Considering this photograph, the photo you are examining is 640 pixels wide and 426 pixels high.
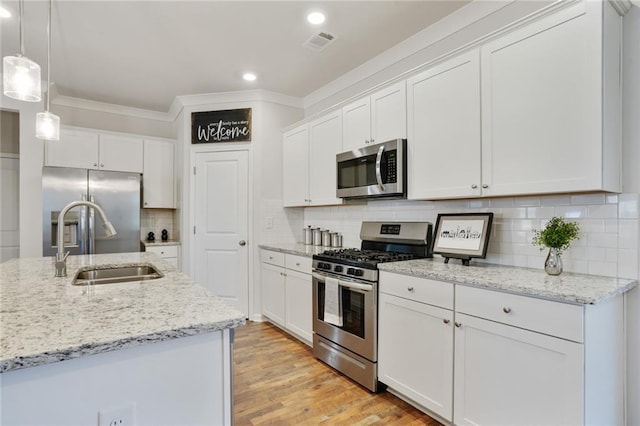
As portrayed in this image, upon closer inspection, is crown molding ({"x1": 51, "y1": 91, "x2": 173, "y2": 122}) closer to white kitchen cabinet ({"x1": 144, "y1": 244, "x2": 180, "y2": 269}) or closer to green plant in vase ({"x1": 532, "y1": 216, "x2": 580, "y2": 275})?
white kitchen cabinet ({"x1": 144, "y1": 244, "x2": 180, "y2": 269})

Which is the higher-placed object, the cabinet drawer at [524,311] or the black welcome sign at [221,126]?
the black welcome sign at [221,126]

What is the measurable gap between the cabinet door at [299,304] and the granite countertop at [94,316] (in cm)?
154

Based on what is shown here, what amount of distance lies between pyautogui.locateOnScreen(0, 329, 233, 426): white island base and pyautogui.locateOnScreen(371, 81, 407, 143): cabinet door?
6.53ft

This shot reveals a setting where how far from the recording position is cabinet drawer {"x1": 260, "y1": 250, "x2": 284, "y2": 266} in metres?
3.45

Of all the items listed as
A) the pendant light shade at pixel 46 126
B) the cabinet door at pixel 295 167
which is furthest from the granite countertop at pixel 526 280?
the pendant light shade at pixel 46 126

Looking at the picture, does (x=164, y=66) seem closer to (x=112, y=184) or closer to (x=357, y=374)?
(x=112, y=184)

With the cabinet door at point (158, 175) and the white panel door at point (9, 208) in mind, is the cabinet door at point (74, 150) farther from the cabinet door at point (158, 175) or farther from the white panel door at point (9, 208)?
→ the white panel door at point (9, 208)

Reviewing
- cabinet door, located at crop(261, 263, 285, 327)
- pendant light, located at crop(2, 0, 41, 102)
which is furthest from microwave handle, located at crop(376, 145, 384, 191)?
pendant light, located at crop(2, 0, 41, 102)

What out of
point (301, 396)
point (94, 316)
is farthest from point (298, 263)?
point (94, 316)

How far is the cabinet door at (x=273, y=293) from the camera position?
3416mm

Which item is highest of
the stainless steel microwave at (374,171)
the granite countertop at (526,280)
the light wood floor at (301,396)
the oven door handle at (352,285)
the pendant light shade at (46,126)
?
the pendant light shade at (46,126)

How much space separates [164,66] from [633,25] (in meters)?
3.56

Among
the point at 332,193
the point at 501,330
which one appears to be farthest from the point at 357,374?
the point at 332,193

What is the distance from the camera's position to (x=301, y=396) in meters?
2.23
